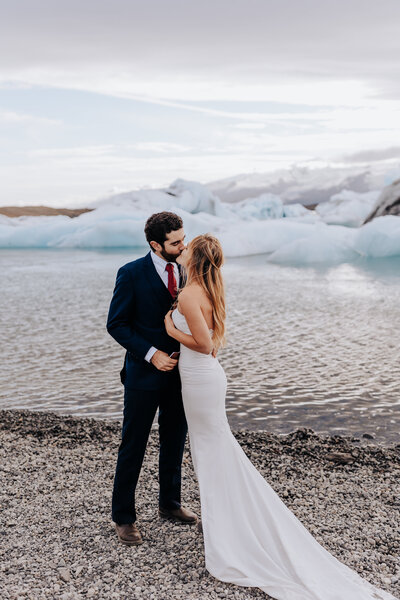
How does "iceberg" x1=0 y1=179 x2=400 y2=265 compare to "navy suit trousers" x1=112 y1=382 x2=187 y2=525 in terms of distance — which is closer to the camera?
"navy suit trousers" x1=112 y1=382 x2=187 y2=525

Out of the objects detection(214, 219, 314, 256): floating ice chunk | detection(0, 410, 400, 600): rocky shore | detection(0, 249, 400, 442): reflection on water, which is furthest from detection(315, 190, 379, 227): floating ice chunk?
detection(0, 410, 400, 600): rocky shore

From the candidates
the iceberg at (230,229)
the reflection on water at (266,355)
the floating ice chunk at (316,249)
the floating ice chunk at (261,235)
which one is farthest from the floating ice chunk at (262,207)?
the reflection on water at (266,355)

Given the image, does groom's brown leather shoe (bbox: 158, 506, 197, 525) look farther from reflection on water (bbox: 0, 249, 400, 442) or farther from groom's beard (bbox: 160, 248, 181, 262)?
reflection on water (bbox: 0, 249, 400, 442)

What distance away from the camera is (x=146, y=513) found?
4359 millimetres

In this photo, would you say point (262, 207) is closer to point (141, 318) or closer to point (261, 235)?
point (261, 235)

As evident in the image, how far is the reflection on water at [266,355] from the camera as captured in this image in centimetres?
772

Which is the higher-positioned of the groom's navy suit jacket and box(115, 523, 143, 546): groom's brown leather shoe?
the groom's navy suit jacket

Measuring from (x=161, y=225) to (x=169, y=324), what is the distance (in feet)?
1.92

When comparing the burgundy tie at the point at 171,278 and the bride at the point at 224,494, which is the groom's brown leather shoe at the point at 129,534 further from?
the burgundy tie at the point at 171,278

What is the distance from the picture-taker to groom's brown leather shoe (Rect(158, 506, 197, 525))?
13.7 ft

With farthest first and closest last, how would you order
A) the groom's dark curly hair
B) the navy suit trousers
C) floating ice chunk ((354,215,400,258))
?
1. floating ice chunk ((354,215,400,258))
2. the navy suit trousers
3. the groom's dark curly hair

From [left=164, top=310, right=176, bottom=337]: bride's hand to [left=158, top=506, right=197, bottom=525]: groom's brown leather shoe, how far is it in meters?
1.36

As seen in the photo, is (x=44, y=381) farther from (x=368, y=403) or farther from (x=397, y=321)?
(x=397, y=321)

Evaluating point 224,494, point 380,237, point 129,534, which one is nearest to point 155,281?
point 224,494
